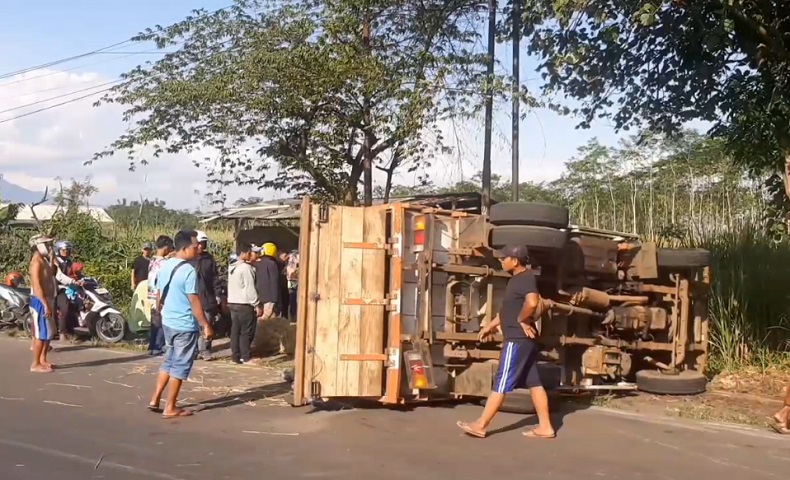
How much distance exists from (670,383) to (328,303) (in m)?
3.96

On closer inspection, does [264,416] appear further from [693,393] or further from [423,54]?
[423,54]

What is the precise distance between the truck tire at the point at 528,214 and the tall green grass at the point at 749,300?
3.90m

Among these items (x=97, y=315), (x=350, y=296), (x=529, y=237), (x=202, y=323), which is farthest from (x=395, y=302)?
(x=97, y=315)

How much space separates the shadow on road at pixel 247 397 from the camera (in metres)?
9.36

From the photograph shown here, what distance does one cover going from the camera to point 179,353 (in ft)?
27.9

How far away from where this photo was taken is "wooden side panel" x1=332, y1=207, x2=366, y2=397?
881 centimetres

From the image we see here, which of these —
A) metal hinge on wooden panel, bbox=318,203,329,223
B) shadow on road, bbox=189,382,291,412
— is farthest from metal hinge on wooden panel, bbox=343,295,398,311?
shadow on road, bbox=189,382,291,412

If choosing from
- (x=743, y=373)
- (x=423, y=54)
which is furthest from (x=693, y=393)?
(x=423, y=54)

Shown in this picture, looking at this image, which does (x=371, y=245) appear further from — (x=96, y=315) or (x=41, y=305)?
(x=96, y=315)

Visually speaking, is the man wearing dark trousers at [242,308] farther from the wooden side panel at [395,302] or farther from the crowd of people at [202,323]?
the wooden side panel at [395,302]

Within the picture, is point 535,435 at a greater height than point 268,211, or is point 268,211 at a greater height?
point 268,211

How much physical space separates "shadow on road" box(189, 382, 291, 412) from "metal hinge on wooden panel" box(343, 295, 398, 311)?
1735 millimetres

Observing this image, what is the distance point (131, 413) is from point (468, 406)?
133 inches

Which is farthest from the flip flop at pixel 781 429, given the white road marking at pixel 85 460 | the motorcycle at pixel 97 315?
the motorcycle at pixel 97 315
